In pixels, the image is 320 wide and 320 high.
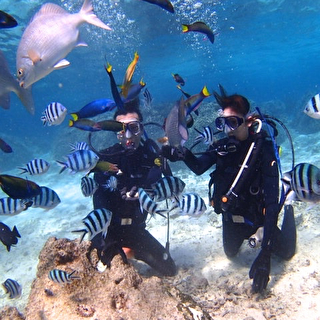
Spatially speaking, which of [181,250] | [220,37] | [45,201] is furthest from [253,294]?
[220,37]

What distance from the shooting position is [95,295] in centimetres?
295

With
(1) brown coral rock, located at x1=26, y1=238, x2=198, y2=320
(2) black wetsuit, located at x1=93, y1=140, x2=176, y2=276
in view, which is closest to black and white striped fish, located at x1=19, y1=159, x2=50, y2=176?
(2) black wetsuit, located at x1=93, y1=140, x2=176, y2=276

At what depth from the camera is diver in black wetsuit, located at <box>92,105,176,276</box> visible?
4223mm

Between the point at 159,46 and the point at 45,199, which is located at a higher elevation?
the point at 45,199

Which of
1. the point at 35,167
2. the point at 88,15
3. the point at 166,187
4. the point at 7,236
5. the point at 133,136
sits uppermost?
the point at 88,15

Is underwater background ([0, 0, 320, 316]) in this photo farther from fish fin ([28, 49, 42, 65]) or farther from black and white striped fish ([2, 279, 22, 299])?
fish fin ([28, 49, 42, 65])

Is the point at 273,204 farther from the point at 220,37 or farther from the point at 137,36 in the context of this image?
the point at 220,37

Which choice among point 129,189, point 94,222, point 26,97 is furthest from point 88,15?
point 129,189

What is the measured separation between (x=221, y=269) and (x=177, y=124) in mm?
3455

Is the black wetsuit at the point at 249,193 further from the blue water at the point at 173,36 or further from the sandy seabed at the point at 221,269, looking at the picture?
the blue water at the point at 173,36

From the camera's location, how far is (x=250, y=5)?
Answer: 20844 millimetres

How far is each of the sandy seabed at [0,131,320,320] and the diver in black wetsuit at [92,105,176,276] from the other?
0.43 metres

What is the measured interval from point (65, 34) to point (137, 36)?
982 inches

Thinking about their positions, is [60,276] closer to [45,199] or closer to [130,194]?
[45,199]
